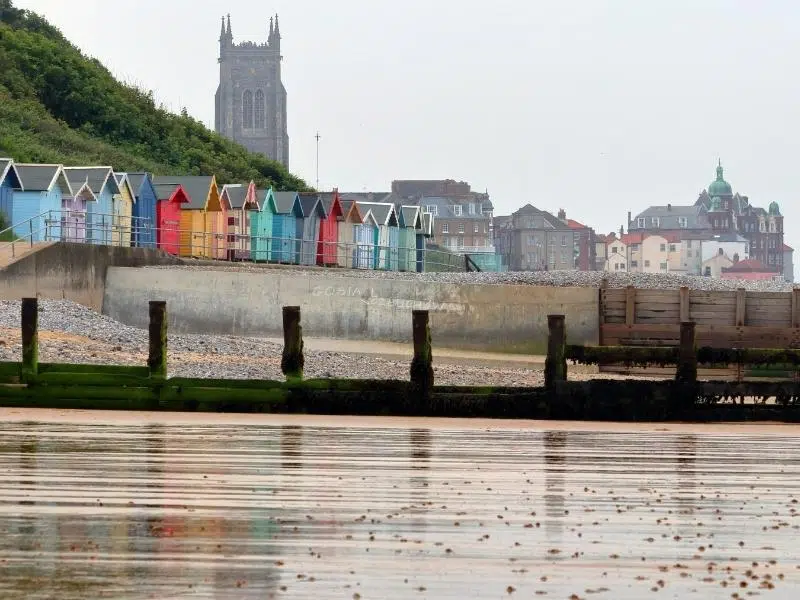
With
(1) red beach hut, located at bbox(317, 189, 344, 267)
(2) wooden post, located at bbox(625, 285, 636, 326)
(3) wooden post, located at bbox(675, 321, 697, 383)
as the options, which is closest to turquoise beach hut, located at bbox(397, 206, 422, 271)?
(1) red beach hut, located at bbox(317, 189, 344, 267)

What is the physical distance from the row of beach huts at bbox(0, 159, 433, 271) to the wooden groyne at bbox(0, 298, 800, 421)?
80.4 ft

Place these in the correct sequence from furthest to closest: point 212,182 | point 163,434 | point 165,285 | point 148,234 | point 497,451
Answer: point 212,182
point 148,234
point 165,285
point 163,434
point 497,451

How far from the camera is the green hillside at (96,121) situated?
9050cm

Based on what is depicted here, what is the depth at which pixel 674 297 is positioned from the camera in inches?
1688

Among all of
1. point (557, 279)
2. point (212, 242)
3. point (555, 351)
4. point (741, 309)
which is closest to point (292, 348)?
point (555, 351)

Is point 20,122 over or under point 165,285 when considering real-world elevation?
over

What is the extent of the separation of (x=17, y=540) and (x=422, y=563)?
2.50m

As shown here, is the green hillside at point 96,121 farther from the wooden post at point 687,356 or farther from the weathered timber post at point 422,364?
the wooden post at point 687,356

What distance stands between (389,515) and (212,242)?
5768cm

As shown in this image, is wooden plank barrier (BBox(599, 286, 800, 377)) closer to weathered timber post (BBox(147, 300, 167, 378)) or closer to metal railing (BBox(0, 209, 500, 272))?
metal railing (BBox(0, 209, 500, 272))

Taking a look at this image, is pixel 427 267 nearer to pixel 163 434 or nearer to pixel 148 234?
pixel 148 234

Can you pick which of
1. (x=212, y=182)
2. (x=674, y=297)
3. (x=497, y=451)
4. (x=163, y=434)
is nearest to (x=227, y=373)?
(x=163, y=434)

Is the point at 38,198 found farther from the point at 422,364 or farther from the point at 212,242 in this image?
the point at 422,364

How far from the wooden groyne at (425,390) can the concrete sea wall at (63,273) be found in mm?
18466
